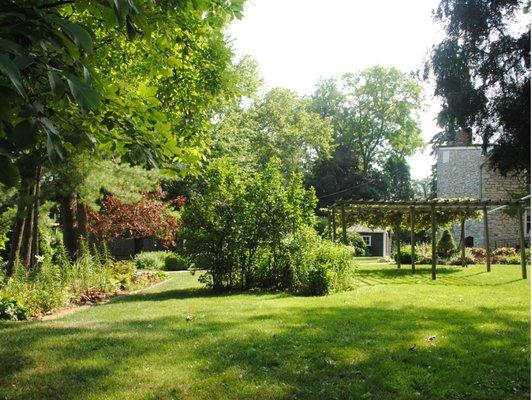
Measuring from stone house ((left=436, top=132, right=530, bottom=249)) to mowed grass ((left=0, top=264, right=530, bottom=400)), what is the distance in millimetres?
27819

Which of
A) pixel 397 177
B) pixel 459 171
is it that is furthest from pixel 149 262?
pixel 397 177

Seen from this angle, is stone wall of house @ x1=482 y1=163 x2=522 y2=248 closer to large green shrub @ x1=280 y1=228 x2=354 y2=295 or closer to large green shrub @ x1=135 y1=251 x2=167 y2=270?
large green shrub @ x1=135 y1=251 x2=167 y2=270

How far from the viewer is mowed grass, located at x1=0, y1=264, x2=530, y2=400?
4418 mm

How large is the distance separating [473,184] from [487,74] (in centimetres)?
2371

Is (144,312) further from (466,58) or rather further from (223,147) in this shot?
(223,147)

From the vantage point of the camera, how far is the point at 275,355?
212 inches

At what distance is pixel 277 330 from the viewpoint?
6750mm

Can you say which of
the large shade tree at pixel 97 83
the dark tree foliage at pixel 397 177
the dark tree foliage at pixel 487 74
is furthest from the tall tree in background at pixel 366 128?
the large shade tree at pixel 97 83

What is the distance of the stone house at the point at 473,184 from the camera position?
111ft

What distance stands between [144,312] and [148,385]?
461 centimetres

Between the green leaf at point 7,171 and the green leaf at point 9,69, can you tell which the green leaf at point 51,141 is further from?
the green leaf at point 9,69

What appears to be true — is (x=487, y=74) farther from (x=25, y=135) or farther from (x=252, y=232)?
(x=25, y=135)

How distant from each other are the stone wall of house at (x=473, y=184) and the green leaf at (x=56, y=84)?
3527 centimetres

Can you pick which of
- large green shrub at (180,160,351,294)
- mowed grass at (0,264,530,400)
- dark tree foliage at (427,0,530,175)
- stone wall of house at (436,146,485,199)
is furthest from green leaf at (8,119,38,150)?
stone wall of house at (436,146,485,199)
